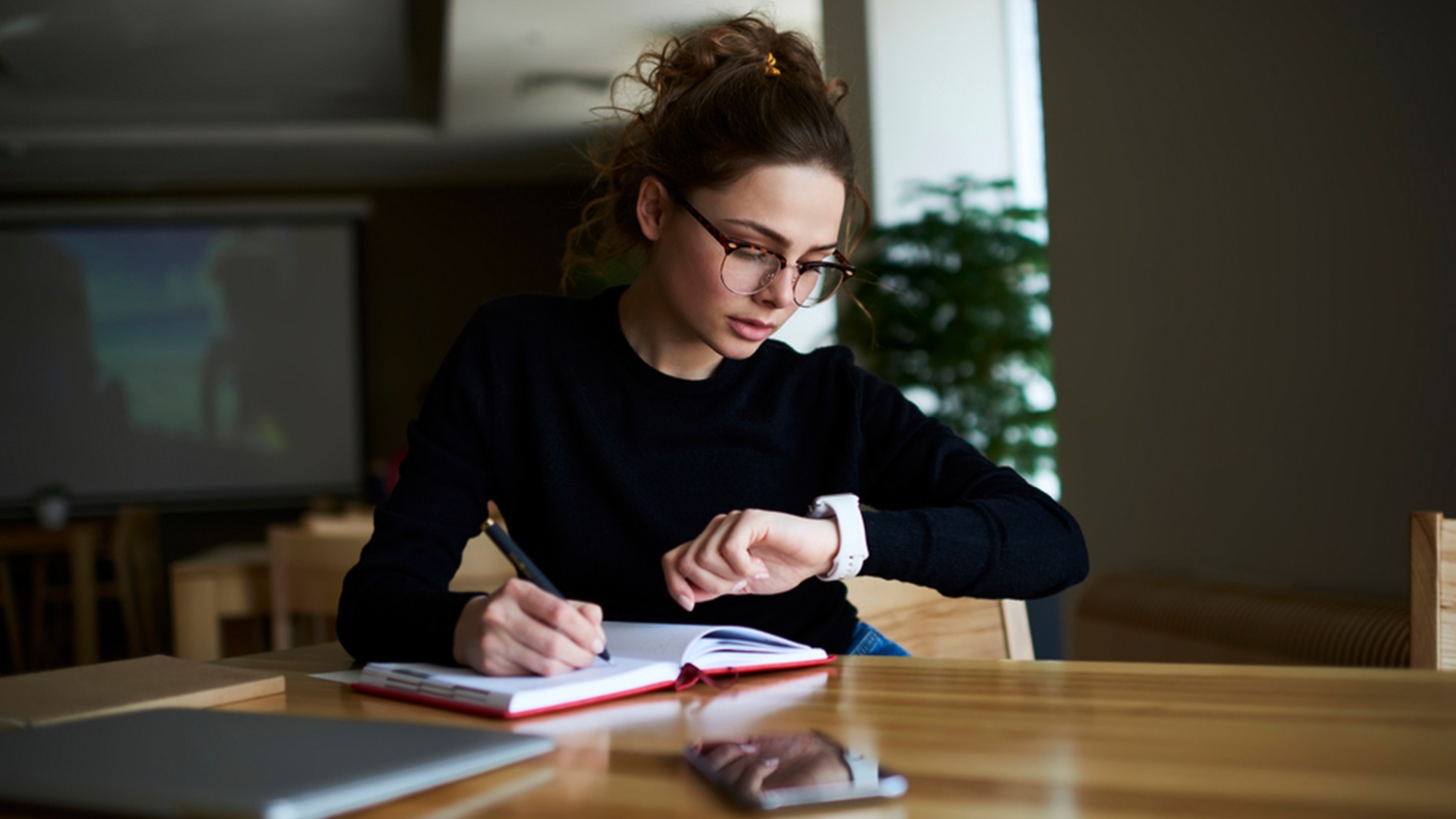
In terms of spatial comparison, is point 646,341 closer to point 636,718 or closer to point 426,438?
point 426,438

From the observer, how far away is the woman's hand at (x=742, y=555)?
95cm

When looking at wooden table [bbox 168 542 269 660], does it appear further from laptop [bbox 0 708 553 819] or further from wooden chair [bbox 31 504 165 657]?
wooden chair [bbox 31 504 165 657]

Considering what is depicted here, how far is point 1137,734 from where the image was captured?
73 cm

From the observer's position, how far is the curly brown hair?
1.26 m

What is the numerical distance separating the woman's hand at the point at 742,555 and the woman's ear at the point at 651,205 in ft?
1.54

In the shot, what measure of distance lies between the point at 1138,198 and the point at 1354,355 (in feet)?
2.20

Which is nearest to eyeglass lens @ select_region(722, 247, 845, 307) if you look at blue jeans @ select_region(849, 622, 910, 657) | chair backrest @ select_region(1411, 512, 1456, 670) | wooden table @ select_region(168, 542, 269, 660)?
blue jeans @ select_region(849, 622, 910, 657)

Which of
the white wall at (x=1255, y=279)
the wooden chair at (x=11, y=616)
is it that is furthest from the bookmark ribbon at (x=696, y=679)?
the wooden chair at (x=11, y=616)

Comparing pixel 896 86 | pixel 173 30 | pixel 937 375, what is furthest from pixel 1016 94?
pixel 173 30

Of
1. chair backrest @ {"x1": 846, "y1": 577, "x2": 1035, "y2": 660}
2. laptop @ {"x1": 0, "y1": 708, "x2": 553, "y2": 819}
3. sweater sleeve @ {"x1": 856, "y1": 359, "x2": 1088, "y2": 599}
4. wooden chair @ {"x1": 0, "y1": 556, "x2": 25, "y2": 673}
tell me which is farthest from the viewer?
wooden chair @ {"x1": 0, "y1": 556, "x2": 25, "y2": 673}

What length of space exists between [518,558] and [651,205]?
1.67 feet

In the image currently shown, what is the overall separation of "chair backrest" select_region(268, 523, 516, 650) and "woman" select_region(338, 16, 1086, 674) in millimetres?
778

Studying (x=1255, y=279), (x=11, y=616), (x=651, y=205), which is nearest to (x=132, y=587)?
(x=11, y=616)

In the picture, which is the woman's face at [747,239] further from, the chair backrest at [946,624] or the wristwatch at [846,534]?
the chair backrest at [946,624]
